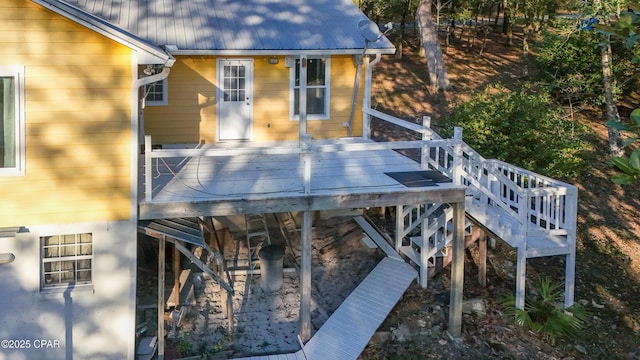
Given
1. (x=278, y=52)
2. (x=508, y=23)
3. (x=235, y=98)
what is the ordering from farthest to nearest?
(x=508, y=23), (x=235, y=98), (x=278, y=52)

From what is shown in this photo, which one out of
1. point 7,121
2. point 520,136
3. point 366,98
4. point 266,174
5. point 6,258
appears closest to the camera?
point 7,121

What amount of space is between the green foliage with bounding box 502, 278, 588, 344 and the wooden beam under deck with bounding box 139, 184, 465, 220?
7.23 feet

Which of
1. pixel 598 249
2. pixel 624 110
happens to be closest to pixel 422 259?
pixel 598 249

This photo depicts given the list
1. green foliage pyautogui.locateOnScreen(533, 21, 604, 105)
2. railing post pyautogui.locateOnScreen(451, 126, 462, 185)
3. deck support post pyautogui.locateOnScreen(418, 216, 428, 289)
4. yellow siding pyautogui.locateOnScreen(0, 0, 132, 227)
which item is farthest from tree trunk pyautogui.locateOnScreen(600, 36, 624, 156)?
yellow siding pyautogui.locateOnScreen(0, 0, 132, 227)

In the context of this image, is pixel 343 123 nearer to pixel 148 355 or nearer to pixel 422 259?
pixel 422 259

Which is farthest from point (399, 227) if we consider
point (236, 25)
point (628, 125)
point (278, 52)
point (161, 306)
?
point (628, 125)

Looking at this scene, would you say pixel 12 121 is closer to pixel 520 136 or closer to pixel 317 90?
pixel 317 90

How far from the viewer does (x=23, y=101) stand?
7543mm

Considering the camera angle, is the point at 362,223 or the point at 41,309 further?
the point at 362,223

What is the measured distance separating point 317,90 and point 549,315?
6.58 metres

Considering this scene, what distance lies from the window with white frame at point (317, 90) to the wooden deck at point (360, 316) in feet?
12.0

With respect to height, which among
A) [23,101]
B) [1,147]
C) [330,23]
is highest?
[330,23]

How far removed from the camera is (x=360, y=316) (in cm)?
961

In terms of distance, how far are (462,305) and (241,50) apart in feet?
21.0
